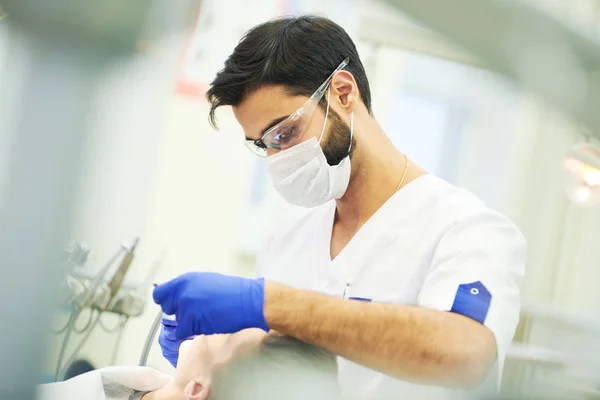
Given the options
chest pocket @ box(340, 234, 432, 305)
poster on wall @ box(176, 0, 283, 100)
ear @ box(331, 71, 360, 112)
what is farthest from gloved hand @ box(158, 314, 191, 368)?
poster on wall @ box(176, 0, 283, 100)

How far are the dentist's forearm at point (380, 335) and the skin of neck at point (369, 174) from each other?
0.49 meters

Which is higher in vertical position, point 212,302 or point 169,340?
point 212,302

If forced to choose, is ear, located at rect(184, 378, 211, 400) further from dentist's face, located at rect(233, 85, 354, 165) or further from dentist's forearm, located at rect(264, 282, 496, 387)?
dentist's face, located at rect(233, 85, 354, 165)

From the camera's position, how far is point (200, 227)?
245 cm

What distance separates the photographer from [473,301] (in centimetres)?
111

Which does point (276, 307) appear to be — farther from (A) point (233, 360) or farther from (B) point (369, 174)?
(B) point (369, 174)

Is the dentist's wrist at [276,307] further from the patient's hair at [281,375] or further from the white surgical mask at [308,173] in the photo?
the white surgical mask at [308,173]

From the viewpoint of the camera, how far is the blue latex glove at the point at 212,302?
104cm

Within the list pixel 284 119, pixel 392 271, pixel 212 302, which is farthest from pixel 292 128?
pixel 212 302

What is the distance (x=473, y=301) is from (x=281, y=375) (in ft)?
2.16

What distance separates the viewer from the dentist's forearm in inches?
38.5

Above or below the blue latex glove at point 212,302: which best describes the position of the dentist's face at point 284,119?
above

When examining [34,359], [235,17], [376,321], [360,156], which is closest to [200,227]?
[235,17]

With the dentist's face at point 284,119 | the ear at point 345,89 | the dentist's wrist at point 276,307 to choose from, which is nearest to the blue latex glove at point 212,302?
the dentist's wrist at point 276,307
